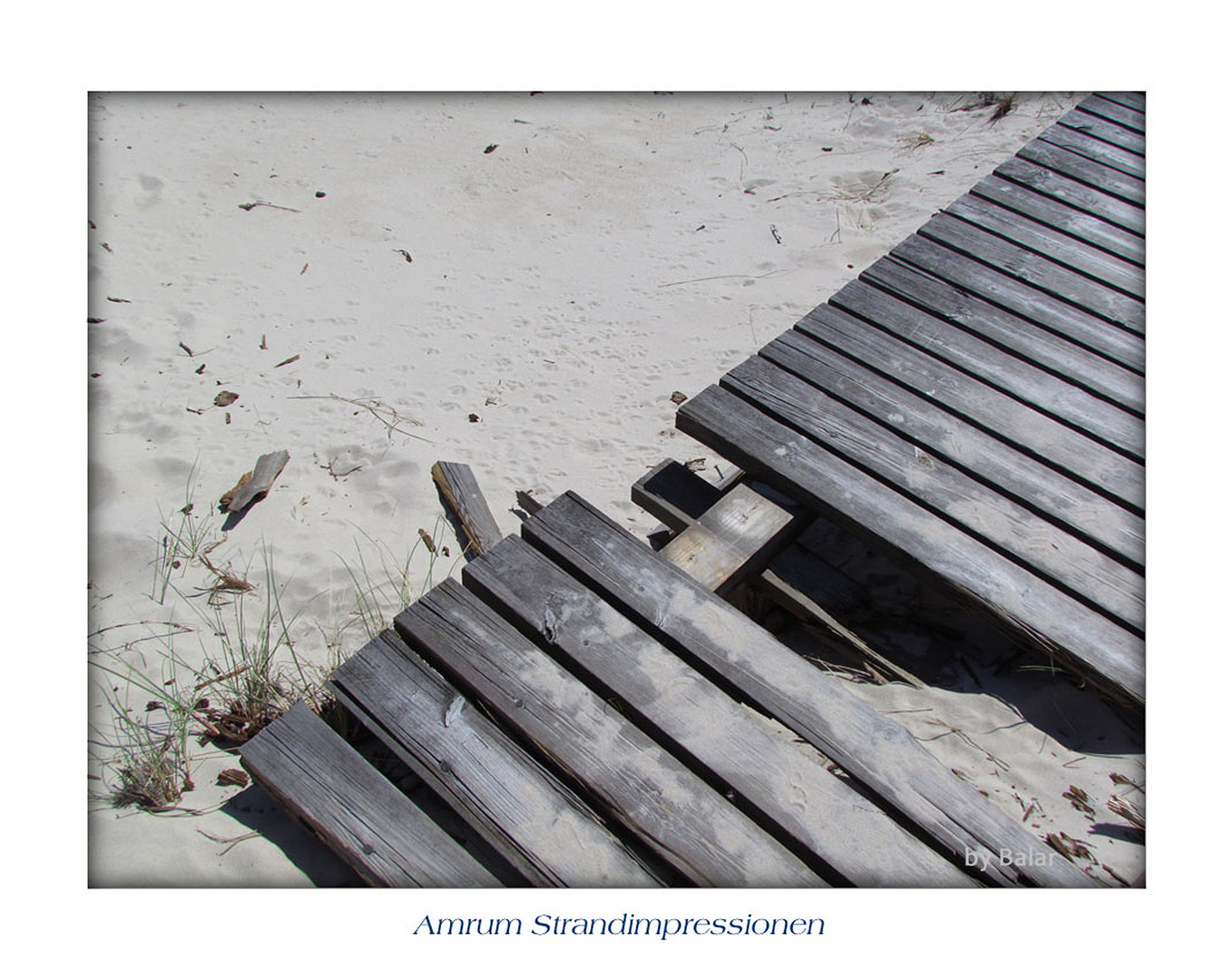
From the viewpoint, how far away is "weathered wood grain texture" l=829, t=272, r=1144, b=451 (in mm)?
2688

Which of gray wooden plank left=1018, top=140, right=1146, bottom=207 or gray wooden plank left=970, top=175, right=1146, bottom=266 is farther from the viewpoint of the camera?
gray wooden plank left=1018, top=140, right=1146, bottom=207

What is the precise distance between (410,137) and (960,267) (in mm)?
2636

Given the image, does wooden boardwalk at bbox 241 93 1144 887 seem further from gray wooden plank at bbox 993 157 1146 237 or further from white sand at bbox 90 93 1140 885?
gray wooden plank at bbox 993 157 1146 237

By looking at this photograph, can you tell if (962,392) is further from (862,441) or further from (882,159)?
(882,159)

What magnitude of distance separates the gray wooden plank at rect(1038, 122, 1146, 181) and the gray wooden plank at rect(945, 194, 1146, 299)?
0.55 metres

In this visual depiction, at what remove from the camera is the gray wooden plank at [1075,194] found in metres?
3.40

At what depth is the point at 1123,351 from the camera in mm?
2900

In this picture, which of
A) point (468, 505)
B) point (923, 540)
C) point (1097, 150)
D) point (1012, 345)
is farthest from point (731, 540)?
point (1097, 150)

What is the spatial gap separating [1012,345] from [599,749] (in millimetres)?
1813

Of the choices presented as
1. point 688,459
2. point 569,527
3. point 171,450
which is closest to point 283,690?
point 569,527

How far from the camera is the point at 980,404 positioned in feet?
8.96

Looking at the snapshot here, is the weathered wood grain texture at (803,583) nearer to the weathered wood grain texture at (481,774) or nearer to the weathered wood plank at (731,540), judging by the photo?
the weathered wood plank at (731,540)

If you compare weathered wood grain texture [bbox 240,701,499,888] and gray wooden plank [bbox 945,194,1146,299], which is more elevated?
gray wooden plank [bbox 945,194,1146,299]

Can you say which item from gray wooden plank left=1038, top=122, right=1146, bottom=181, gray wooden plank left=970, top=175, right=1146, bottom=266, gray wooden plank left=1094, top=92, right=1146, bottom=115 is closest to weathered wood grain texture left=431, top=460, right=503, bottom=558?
gray wooden plank left=970, top=175, right=1146, bottom=266
